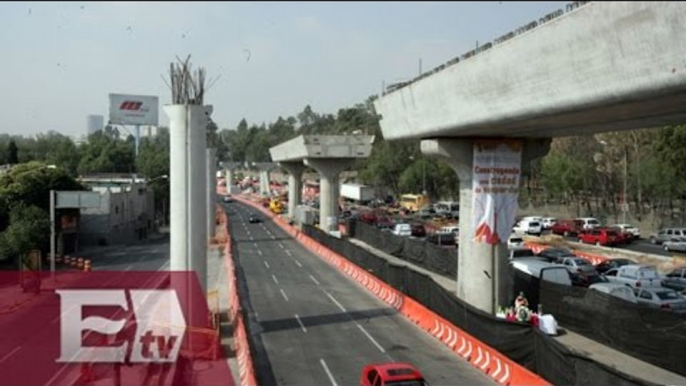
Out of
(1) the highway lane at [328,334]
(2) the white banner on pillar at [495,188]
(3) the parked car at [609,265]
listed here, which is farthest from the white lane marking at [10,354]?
(3) the parked car at [609,265]

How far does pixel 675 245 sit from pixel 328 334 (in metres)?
37.4

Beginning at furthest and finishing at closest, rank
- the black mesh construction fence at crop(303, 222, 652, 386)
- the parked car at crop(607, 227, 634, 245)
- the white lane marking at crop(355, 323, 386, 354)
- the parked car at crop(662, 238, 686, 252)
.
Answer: the parked car at crop(607, 227, 634, 245)
the parked car at crop(662, 238, 686, 252)
the white lane marking at crop(355, 323, 386, 354)
the black mesh construction fence at crop(303, 222, 652, 386)

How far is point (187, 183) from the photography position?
1024 inches

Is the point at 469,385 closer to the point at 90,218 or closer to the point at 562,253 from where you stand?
the point at 562,253

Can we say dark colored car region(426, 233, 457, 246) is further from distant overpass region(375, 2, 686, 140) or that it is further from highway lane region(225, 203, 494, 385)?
distant overpass region(375, 2, 686, 140)

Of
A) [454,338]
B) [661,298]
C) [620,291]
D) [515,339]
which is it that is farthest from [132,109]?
[515,339]

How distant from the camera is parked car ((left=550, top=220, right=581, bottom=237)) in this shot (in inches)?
2544

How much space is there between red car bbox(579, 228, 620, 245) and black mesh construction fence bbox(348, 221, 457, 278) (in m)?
17.5

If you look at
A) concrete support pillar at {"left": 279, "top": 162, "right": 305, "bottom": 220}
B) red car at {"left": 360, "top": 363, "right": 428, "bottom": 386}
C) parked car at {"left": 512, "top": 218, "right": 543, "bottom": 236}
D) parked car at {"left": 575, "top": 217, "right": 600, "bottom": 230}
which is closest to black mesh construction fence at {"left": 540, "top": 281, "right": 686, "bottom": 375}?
red car at {"left": 360, "top": 363, "right": 428, "bottom": 386}

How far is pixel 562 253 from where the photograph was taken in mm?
43812

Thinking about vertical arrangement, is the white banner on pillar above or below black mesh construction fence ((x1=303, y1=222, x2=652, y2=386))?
above

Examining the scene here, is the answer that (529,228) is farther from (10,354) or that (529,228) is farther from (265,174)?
(265,174)

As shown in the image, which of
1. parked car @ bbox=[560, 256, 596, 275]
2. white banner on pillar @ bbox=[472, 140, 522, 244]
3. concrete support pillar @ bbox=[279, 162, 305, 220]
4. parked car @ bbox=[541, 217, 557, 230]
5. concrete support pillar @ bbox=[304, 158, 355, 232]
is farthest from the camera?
concrete support pillar @ bbox=[279, 162, 305, 220]

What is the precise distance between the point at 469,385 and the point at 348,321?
9.79 m
